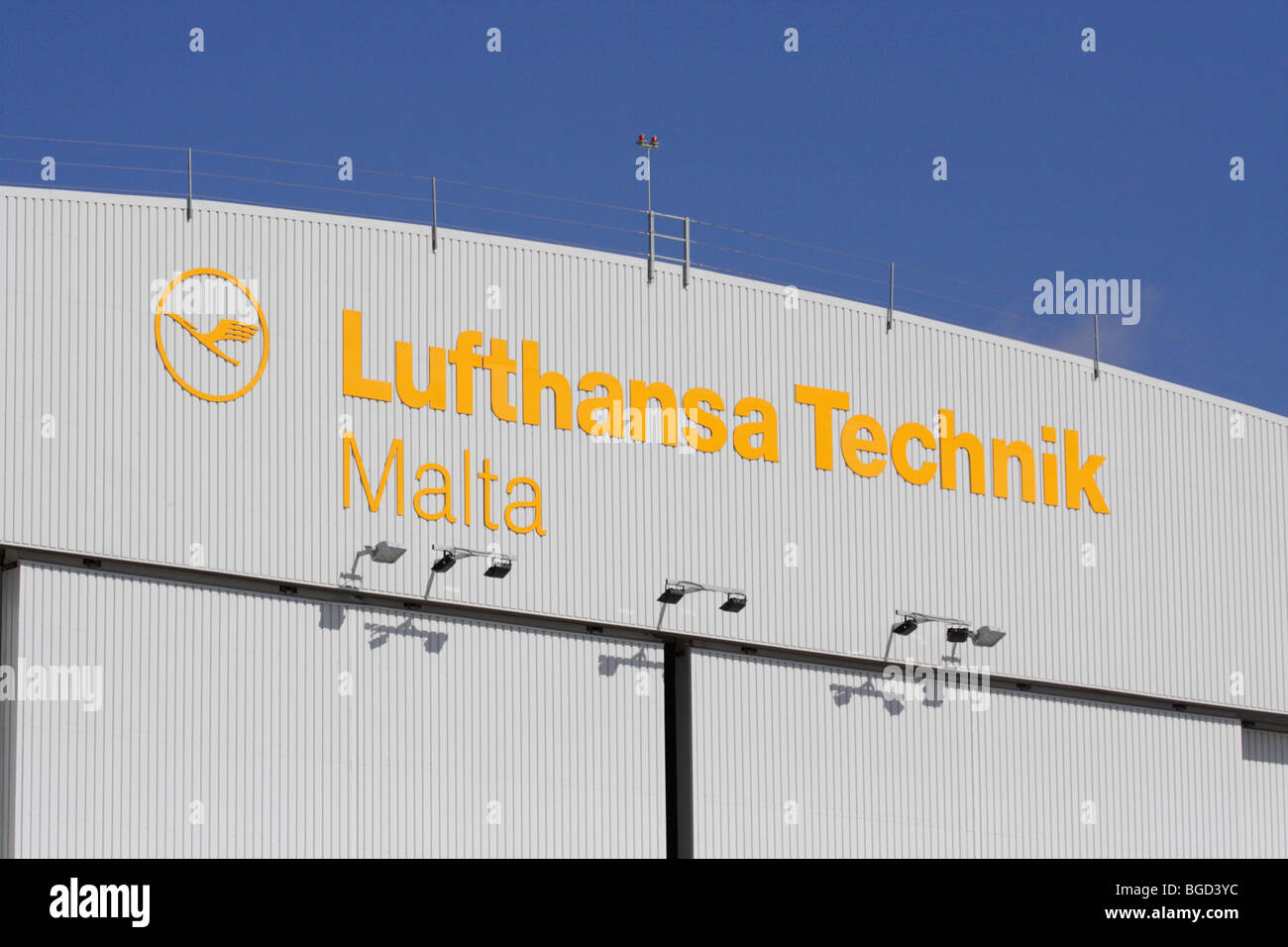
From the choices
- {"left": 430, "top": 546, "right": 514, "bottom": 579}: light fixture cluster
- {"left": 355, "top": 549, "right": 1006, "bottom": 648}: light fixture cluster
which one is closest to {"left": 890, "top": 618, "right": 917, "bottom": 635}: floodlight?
{"left": 355, "top": 549, "right": 1006, "bottom": 648}: light fixture cluster

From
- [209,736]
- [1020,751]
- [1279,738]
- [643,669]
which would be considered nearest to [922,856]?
[1020,751]

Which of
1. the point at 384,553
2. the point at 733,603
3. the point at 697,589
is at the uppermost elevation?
the point at 384,553

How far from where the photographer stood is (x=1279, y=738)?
173 feet

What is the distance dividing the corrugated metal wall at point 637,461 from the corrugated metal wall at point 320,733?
0.94m

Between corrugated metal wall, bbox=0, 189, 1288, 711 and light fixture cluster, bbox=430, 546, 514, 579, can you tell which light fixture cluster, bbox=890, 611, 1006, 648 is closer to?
corrugated metal wall, bbox=0, 189, 1288, 711

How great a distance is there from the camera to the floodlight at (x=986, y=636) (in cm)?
4731

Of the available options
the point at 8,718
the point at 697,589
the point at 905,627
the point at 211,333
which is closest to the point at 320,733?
the point at 8,718

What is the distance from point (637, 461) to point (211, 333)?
9245mm

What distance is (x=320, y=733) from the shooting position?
131 feet

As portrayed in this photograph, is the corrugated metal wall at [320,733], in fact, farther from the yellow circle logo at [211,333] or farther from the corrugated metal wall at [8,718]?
the yellow circle logo at [211,333]

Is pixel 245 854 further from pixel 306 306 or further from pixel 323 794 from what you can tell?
pixel 306 306

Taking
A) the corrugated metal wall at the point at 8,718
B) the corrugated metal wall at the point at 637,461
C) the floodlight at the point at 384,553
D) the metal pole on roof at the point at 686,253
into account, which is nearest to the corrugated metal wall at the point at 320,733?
the corrugated metal wall at the point at 8,718

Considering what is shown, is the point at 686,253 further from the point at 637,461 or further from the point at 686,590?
the point at 686,590
